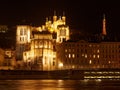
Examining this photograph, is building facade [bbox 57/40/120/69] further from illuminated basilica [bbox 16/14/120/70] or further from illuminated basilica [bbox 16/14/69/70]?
illuminated basilica [bbox 16/14/69/70]

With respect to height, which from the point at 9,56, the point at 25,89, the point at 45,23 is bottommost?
the point at 25,89

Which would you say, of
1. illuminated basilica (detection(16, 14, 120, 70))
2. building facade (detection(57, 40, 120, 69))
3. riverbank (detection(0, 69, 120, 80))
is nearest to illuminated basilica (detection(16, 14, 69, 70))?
illuminated basilica (detection(16, 14, 120, 70))

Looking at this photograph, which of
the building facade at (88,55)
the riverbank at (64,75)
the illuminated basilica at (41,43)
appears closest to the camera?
the riverbank at (64,75)

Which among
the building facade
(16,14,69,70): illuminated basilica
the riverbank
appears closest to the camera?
the riverbank

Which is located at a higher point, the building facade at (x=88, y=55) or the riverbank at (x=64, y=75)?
the building facade at (x=88, y=55)

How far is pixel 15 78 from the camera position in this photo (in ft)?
264

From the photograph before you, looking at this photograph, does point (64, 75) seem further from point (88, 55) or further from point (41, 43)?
point (88, 55)

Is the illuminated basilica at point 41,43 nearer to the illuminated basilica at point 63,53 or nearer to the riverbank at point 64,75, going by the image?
the illuminated basilica at point 63,53

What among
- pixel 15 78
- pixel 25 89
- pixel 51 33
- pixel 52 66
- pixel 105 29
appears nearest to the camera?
pixel 25 89

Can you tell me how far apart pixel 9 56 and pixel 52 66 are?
9351 millimetres

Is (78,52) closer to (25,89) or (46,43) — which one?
(46,43)

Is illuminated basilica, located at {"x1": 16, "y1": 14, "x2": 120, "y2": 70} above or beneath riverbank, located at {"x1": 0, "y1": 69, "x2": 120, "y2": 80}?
above

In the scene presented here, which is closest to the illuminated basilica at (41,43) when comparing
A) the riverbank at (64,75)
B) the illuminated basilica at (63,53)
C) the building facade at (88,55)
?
the illuminated basilica at (63,53)

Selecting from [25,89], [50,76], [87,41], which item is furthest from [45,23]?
[25,89]
